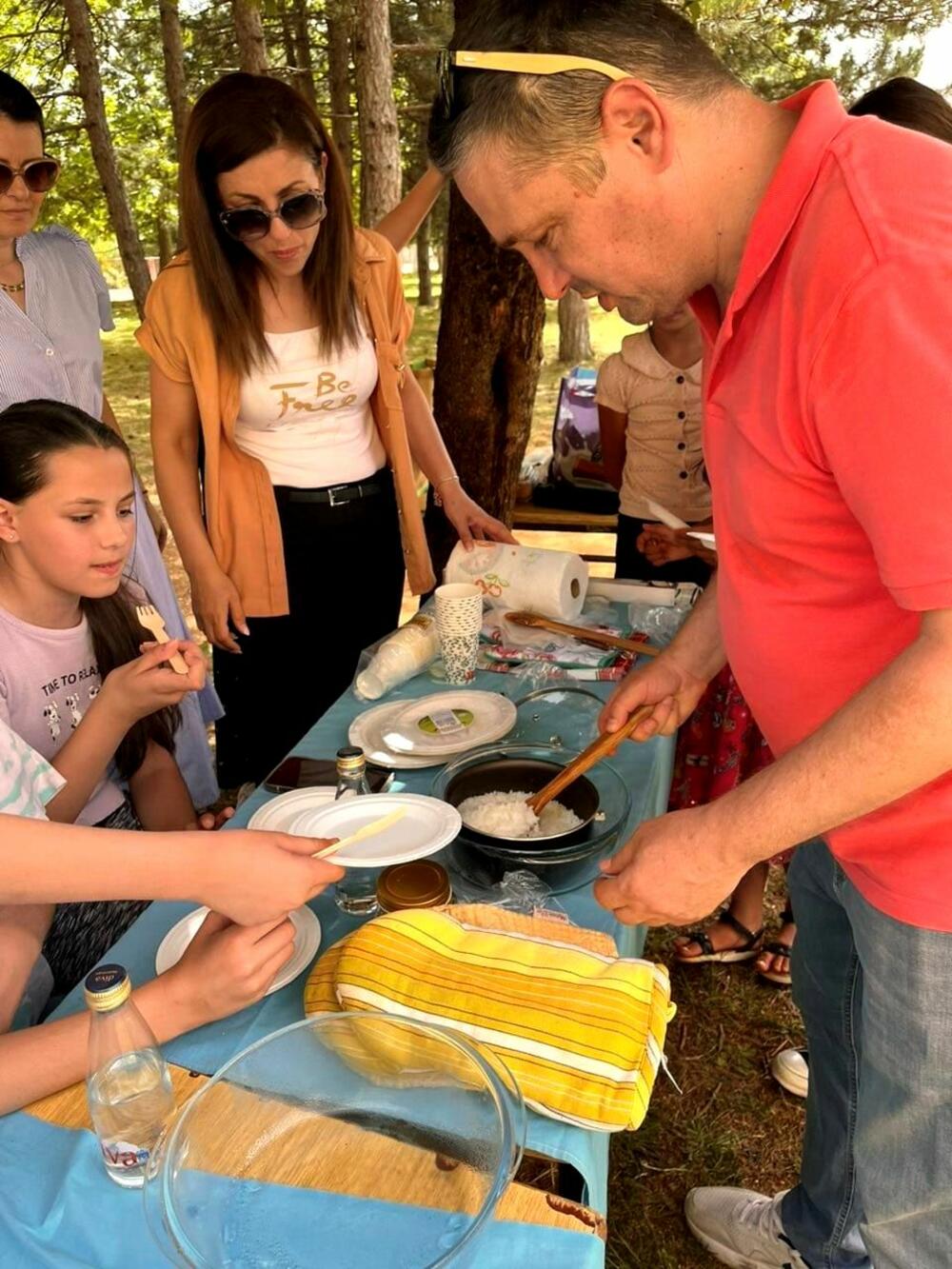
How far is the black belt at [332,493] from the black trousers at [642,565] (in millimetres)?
915

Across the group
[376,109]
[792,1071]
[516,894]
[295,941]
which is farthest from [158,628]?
[376,109]

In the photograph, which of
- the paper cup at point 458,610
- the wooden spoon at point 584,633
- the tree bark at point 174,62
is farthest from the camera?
the tree bark at point 174,62

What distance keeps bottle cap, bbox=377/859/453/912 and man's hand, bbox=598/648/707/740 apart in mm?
396

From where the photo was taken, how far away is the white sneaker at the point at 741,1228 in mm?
1681

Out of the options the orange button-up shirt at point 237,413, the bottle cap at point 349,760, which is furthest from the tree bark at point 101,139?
the bottle cap at point 349,760

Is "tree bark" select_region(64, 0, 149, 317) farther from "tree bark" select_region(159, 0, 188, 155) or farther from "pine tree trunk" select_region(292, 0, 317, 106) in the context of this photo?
"pine tree trunk" select_region(292, 0, 317, 106)

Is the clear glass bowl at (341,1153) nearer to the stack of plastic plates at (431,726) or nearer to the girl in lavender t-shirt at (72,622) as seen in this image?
the stack of plastic plates at (431,726)

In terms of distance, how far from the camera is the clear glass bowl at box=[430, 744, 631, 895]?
50.1 inches

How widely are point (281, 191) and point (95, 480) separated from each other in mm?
818

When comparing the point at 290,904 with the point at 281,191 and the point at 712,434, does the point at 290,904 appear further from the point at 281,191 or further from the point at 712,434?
the point at 281,191

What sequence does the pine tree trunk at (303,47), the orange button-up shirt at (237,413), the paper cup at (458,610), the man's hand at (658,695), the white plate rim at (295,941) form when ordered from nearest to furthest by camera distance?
the white plate rim at (295,941), the man's hand at (658,695), the paper cup at (458,610), the orange button-up shirt at (237,413), the pine tree trunk at (303,47)

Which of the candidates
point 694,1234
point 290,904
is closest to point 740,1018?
point 694,1234

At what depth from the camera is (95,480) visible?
186 centimetres

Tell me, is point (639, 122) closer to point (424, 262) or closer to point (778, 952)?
point (778, 952)
